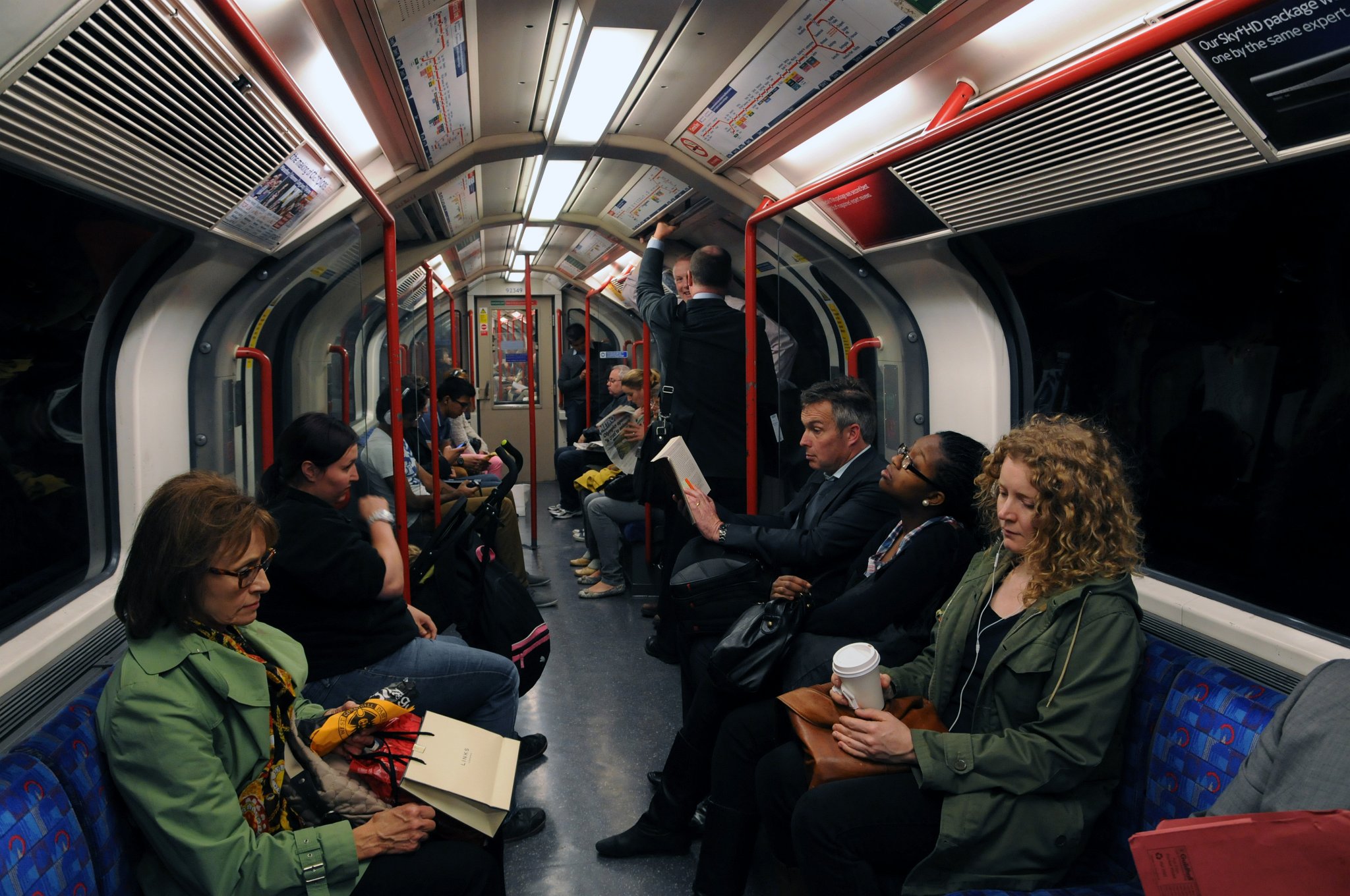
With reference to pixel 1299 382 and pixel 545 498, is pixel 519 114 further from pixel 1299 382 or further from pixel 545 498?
pixel 545 498

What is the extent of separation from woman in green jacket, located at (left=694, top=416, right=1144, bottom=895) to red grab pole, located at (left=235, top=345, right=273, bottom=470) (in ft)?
7.96

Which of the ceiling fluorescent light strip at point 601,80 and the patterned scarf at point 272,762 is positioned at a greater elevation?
the ceiling fluorescent light strip at point 601,80

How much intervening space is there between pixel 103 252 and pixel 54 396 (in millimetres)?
511

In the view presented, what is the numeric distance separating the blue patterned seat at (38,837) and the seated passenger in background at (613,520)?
4.45 m

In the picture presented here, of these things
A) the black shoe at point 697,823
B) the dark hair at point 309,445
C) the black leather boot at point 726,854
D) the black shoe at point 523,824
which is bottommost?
the black shoe at point 523,824

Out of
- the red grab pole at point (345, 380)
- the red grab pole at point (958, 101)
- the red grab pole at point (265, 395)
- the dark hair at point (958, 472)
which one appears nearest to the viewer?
the dark hair at point (958, 472)

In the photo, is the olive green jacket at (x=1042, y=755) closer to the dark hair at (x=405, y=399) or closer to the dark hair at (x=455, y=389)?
the dark hair at (x=405, y=399)

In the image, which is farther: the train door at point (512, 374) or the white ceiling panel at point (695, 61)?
the train door at point (512, 374)

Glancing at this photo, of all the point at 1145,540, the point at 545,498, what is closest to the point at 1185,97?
the point at 1145,540

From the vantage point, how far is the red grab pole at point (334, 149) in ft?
5.88

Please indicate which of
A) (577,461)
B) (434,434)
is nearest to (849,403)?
(434,434)

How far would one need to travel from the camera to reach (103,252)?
2.91 meters

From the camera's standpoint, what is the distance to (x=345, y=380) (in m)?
4.05

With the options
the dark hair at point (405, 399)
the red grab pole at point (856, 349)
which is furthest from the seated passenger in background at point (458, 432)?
the red grab pole at point (856, 349)
